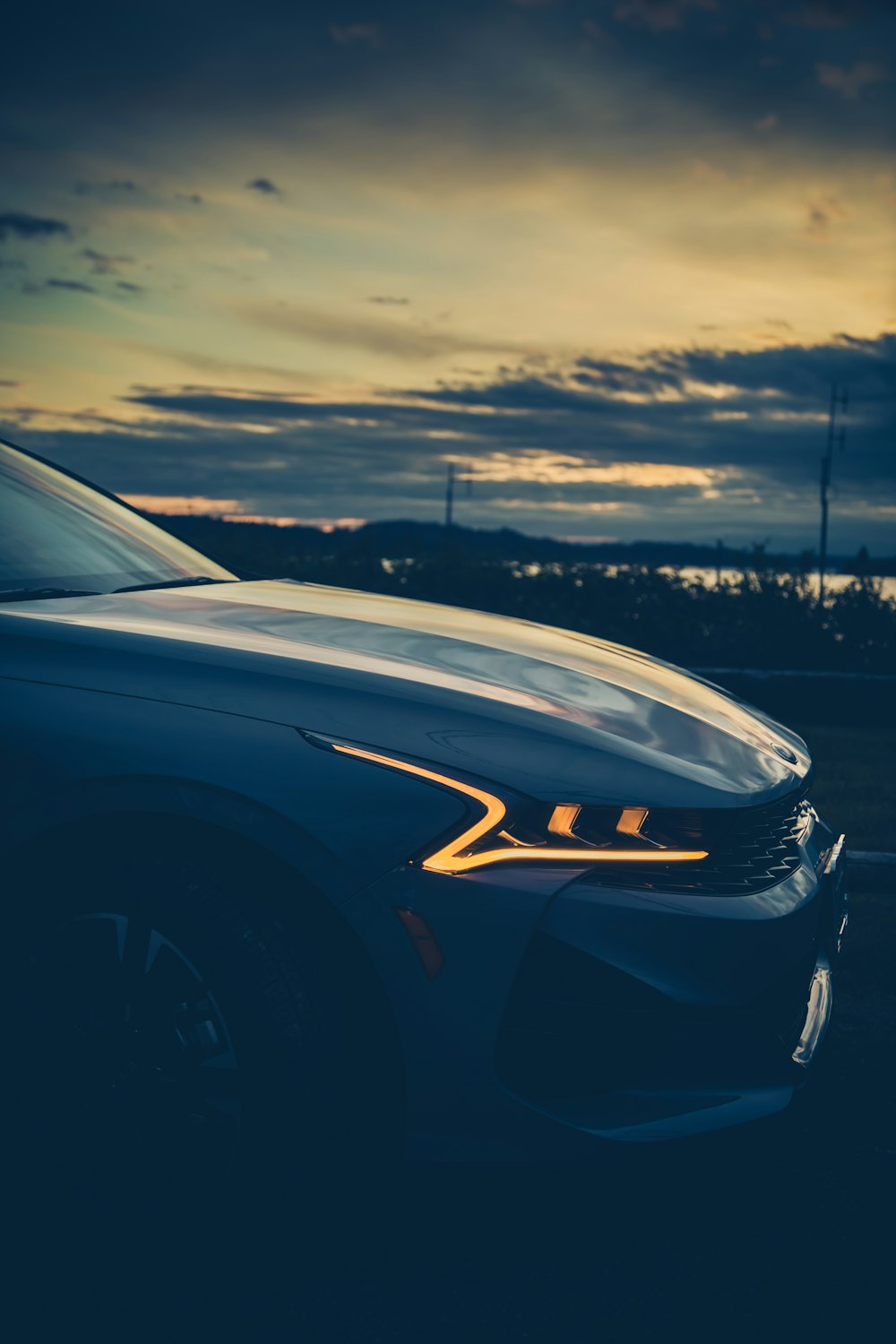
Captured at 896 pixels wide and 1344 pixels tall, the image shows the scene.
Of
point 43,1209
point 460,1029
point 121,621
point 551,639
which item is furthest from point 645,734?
point 43,1209

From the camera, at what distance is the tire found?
2182 millimetres

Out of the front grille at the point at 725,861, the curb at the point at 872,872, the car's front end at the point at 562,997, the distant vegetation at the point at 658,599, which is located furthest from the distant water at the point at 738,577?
the car's front end at the point at 562,997

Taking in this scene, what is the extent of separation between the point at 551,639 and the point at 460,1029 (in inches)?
59.9

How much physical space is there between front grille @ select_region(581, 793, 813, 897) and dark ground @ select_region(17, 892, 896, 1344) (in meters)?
0.46

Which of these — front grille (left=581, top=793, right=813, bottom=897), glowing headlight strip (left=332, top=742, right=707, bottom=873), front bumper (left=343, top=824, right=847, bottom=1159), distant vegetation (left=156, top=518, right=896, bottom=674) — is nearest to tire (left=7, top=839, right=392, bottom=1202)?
front bumper (left=343, top=824, right=847, bottom=1159)

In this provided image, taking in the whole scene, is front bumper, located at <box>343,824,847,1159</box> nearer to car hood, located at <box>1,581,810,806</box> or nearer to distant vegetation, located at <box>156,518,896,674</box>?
car hood, located at <box>1,581,810,806</box>

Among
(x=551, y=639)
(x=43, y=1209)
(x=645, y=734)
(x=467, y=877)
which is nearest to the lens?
(x=467, y=877)

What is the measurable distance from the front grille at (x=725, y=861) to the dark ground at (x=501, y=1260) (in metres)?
0.46

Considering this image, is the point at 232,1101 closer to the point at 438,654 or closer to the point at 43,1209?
the point at 43,1209

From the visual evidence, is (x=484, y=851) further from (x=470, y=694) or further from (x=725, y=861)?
(x=725, y=861)

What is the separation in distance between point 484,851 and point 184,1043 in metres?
0.69

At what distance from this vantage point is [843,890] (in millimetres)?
2971

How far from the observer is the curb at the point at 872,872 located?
4.26m

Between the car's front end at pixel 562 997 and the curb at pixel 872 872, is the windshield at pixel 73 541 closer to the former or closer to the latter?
the car's front end at pixel 562 997
